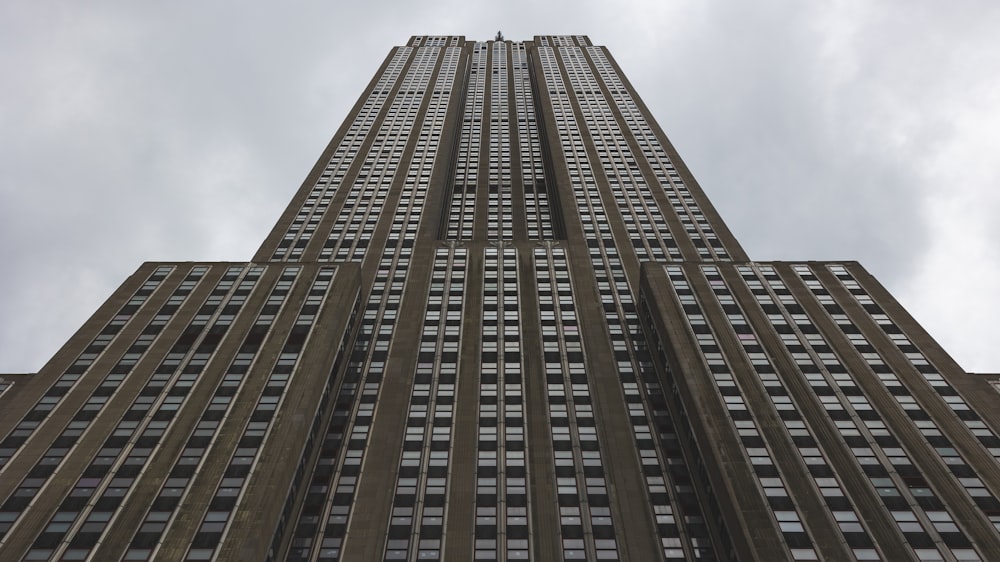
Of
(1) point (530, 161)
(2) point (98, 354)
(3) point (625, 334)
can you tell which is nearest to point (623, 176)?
(1) point (530, 161)

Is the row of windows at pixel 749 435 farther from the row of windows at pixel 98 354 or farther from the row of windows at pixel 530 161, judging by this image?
the row of windows at pixel 98 354

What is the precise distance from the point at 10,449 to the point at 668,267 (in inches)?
2666

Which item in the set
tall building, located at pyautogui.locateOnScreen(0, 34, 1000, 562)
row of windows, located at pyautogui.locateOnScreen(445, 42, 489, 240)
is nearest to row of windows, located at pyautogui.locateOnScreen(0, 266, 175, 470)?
tall building, located at pyautogui.locateOnScreen(0, 34, 1000, 562)

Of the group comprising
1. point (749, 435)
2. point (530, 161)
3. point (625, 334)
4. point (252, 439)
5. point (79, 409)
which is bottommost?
point (252, 439)

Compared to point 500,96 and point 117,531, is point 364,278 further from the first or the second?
point 500,96

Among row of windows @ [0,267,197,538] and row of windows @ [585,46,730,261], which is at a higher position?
row of windows @ [585,46,730,261]

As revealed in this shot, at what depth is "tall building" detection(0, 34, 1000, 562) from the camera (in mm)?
50719

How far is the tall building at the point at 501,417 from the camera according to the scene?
50.7 m

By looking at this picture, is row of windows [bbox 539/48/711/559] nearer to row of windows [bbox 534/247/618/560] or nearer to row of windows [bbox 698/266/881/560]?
row of windows [bbox 534/247/618/560]

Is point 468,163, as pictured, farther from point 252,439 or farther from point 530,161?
point 252,439

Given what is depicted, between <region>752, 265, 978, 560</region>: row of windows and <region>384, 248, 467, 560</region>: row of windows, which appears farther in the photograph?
<region>384, 248, 467, 560</region>: row of windows

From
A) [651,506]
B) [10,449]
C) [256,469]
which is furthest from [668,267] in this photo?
[10,449]

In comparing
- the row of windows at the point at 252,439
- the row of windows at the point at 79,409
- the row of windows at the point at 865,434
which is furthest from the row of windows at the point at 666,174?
the row of windows at the point at 79,409

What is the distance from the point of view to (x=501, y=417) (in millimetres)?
67812
